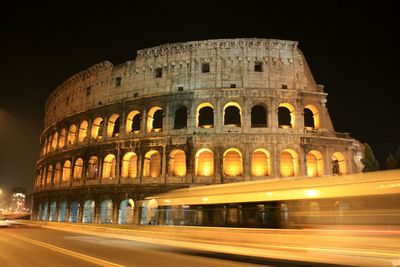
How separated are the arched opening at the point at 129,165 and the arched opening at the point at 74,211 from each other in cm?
649

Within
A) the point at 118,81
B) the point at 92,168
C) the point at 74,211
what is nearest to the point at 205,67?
the point at 118,81

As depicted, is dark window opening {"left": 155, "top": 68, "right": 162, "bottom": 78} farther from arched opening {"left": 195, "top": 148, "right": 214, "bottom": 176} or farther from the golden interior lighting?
the golden interior lighting

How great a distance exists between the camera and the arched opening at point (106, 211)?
28.5 metres

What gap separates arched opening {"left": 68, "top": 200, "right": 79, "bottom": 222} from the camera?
103ft

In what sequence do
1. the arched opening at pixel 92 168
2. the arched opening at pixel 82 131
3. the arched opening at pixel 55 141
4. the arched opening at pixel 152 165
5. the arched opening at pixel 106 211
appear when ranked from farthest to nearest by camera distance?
the arched opening at pixel 55 141, the arched opening at pixel 82 131, the arched opening at pixel 92 168, the arched opening at pixel 106 211, the arched opening at pixel 152 165

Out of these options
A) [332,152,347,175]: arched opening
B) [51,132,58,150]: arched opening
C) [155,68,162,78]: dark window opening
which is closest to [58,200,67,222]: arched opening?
[51,132,58,150]: arched opening

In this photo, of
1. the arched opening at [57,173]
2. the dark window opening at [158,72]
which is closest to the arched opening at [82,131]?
Answer: the arched opening at [57,173]

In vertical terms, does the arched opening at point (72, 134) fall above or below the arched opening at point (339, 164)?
above

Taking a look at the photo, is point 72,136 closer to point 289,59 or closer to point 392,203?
point 289,59

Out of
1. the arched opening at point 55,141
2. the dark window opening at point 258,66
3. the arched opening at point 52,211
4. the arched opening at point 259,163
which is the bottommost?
the arched opening at point 52,211

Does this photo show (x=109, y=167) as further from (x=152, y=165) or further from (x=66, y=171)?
(x=66, y=171)

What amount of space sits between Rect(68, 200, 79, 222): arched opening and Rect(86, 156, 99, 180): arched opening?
2763 mm

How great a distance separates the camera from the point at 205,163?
26.3 m

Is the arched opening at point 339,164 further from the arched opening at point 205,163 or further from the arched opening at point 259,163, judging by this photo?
the arched opening at point 205,163
